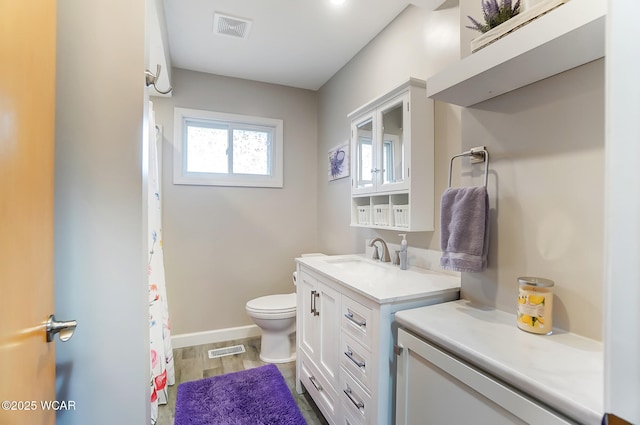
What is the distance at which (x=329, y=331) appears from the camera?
1594mm

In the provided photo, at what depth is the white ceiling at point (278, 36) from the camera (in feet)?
6.18

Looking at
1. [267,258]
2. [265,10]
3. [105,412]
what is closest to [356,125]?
[265,10]

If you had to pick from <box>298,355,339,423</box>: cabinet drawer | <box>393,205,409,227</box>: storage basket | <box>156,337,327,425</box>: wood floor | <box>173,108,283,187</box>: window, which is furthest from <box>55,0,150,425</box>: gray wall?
<box>173,108,283,187</box>: window

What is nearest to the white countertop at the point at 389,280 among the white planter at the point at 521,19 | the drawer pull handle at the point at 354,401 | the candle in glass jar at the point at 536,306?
the candle in glass jar at the point at 536,306

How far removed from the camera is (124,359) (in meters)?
0.96

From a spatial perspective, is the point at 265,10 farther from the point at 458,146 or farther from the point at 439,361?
the point at 439,361

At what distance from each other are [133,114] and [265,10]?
141cm

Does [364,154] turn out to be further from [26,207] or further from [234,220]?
[26,207]

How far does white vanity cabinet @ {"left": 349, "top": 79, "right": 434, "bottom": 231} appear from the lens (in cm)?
162

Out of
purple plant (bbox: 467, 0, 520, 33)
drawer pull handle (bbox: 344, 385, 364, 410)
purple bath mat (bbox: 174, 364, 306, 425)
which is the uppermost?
purple plant (bbox: 467, 0, 520, 33)

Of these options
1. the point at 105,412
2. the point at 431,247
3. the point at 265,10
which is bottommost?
the point at 105,412

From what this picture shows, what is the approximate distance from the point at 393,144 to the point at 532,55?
3.05 feet

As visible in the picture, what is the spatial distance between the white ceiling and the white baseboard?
97.9 inches

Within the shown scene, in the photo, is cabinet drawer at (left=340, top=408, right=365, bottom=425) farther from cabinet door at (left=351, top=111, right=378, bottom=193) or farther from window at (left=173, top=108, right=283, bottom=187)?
window at (left=173, top=108, right=283, bottom=187)
